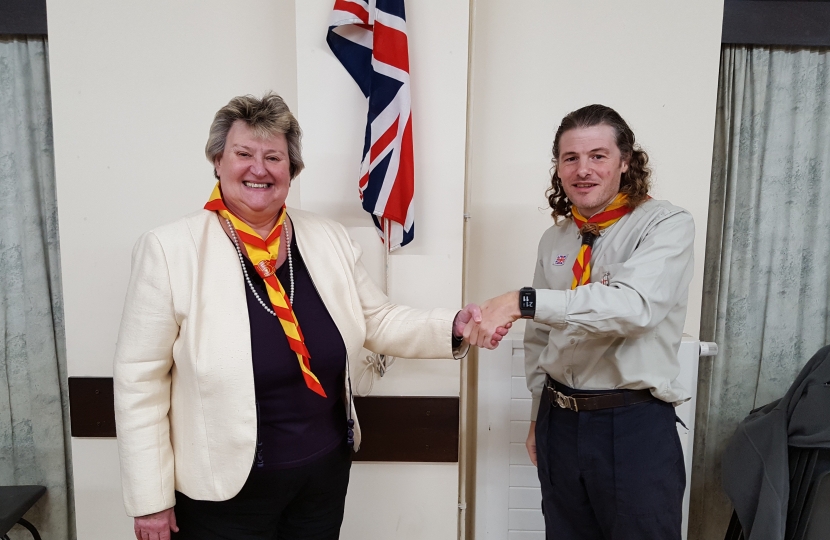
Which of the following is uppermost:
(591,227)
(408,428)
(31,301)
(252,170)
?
(252,170)

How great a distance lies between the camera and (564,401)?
1.45 m

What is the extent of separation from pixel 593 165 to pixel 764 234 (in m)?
1.33

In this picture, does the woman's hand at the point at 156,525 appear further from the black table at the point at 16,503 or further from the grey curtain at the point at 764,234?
the grey curtain at the point at 764,234

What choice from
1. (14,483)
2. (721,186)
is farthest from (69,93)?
(721,186)

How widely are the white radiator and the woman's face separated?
1.14 m

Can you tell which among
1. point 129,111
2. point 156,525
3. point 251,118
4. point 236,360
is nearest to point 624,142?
point 251,118

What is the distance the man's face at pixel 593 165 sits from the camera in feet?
4.57

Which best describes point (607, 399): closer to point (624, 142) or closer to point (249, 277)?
point (624, 142)

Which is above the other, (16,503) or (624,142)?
(624,142)

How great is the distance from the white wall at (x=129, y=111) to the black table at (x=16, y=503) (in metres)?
0.29

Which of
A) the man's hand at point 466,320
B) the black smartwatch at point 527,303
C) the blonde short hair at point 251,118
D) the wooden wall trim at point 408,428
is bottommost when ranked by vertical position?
the wooden wall trim at point 408,428

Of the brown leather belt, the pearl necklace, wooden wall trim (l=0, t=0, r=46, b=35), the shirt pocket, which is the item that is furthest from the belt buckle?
wooden wall trim (l=0, t=0, r=46, b=35)

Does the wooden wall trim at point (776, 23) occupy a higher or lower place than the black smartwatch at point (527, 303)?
higher

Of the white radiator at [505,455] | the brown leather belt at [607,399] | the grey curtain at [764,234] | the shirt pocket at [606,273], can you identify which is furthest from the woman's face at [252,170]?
the grey curtain at [764,234]
